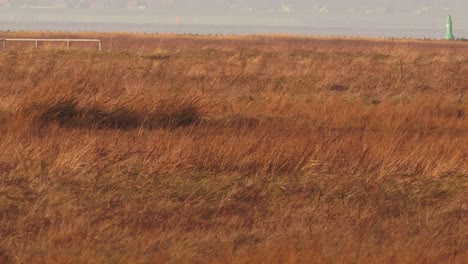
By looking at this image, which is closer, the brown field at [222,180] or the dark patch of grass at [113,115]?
the brown field at [222,180]

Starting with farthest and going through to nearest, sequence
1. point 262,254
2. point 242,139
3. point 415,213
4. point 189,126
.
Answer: point 189,126, point 242,139, point 415,213, point 262,254

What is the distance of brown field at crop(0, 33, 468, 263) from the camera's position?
777cm

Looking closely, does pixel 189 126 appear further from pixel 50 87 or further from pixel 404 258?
pixel 404 258

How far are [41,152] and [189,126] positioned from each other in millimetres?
3744

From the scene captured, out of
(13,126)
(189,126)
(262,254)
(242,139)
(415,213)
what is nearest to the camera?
(262,254)

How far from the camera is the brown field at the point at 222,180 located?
25.5 feet

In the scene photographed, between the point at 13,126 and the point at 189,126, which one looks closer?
the point at 13,126

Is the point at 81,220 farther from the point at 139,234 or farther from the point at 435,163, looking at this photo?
the point at 435,163

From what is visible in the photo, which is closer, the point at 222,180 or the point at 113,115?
the point at 222,180

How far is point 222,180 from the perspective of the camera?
10.2 meters

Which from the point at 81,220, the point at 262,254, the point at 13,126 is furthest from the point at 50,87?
the point at 262,254

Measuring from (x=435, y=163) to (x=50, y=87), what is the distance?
5948 mm

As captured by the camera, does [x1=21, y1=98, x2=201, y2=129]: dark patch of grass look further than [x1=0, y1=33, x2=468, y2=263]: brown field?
Yes

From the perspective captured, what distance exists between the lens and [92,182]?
9.82 m
